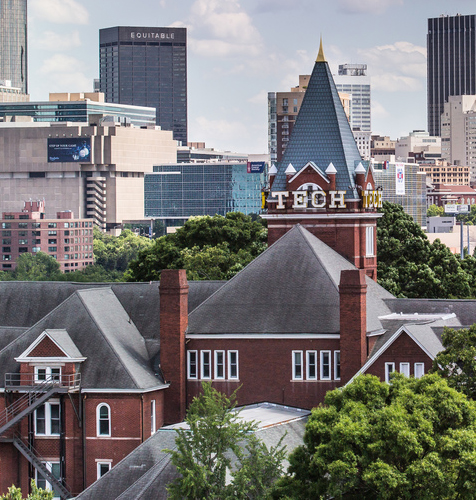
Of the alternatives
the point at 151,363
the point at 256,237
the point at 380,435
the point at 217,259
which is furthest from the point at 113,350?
the point at 256,237


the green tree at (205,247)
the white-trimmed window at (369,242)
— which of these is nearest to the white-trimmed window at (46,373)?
the white-trimmed window at (369,242)

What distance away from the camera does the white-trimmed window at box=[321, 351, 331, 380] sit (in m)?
70.1

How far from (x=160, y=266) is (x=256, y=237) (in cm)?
859

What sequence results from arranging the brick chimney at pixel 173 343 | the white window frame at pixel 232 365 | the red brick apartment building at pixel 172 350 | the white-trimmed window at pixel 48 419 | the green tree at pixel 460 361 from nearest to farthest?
the green tree at pixel 460 361 → the red brick apartment building at pixel 172 350 → the white-trimmed window at pixel 48 419 → the brick chimney at pixel 173 343 → the white window frame at pixel 232 365

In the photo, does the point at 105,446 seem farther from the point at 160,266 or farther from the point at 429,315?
the point at 160,266

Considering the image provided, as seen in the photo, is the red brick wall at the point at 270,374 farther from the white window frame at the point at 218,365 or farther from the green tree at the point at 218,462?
the green tree at the point at 218,462

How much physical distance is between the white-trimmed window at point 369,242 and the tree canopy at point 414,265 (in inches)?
490

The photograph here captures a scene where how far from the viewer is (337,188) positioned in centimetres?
8262

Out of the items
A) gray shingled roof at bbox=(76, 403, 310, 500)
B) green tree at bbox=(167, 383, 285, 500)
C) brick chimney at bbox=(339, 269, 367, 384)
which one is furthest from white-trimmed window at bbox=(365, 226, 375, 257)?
green tree at bbox=(167, 383, 285, 500)

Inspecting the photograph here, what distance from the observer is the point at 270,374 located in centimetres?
7088

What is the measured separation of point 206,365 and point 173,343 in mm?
2099

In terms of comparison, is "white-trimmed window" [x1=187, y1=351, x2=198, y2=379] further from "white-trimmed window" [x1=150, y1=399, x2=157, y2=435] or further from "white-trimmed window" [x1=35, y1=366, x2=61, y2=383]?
"white-trimmed window" [x1=35, y1=366, x2=61, y2=383]

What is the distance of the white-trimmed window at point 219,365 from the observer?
2825 inches

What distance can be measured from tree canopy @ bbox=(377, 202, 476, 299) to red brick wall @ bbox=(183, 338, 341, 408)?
1109 inches
